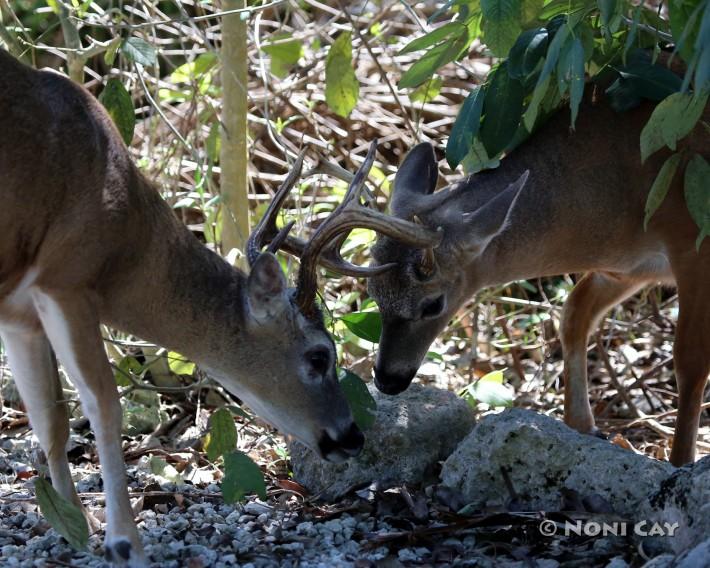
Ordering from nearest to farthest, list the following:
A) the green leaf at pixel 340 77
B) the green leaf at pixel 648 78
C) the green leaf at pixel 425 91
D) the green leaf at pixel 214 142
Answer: the green leaf at pixel 648 78 → the green leaf at pixel 340 77 → the green leaf at pixel 425 91 → the green leaf at pixel 214 142

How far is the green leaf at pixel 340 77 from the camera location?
236 inches

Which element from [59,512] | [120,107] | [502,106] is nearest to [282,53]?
[120,107]

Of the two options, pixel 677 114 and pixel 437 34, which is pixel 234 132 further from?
pixel 677 114

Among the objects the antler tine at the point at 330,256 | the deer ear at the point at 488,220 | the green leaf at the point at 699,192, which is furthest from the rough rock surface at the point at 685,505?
the deer ear at the point at 488,220

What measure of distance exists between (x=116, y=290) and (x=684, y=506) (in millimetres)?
2301

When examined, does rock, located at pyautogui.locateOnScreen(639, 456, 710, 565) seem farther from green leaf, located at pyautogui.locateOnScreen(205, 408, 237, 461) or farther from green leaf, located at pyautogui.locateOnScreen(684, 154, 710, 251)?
green leaf, located at pyautogui.locateOnScreen(205, 408, 237, 461)

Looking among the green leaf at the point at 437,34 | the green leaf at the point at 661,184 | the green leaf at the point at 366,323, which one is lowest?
the green leaf at the point at 366,323

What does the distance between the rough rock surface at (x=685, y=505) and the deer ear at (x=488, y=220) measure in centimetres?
159

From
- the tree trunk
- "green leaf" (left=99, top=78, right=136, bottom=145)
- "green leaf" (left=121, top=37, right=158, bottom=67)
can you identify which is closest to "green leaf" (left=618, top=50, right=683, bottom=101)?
the tree trunk

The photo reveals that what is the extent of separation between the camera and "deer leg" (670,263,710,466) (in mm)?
5711

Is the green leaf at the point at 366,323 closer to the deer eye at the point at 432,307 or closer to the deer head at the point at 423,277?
the deer head at the point at 423,277

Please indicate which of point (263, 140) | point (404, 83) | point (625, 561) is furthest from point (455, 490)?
point (263, 140)

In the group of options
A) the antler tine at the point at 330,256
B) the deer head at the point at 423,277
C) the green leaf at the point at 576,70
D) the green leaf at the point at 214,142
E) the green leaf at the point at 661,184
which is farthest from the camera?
the green leaf at the point at 214,142

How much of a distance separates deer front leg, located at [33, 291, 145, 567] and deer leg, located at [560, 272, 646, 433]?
9.42 feet
